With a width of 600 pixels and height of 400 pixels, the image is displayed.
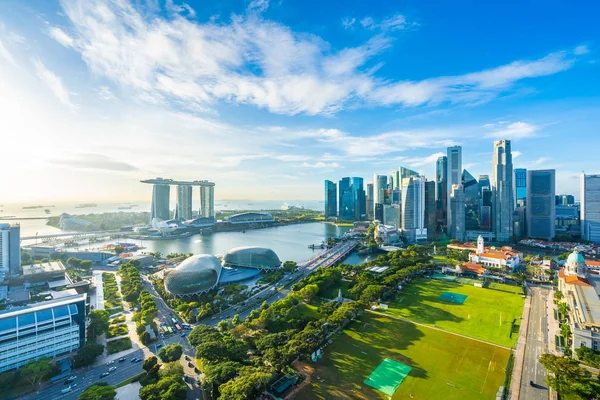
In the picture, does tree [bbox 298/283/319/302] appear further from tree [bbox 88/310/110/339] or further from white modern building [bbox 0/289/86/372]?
white modern building [bbox 0/289/86/372]

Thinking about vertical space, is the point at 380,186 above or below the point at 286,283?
above

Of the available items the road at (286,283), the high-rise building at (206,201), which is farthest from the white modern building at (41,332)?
the high-rise building at (206,201)

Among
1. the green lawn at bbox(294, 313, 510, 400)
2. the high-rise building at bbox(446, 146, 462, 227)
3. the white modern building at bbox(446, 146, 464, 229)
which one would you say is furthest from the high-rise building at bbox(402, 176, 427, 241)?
the green lawn at bbox(294, 313, 510, 400)

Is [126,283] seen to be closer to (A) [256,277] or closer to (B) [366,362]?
(A) [256,277]

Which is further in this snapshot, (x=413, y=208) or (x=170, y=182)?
(x=170, y=182)

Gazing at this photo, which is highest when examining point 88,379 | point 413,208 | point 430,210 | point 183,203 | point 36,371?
point 183,203

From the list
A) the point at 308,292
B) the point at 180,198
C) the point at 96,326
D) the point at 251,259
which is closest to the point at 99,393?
the point at 96,326

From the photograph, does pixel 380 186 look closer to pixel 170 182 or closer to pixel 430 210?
pixel 430 210
